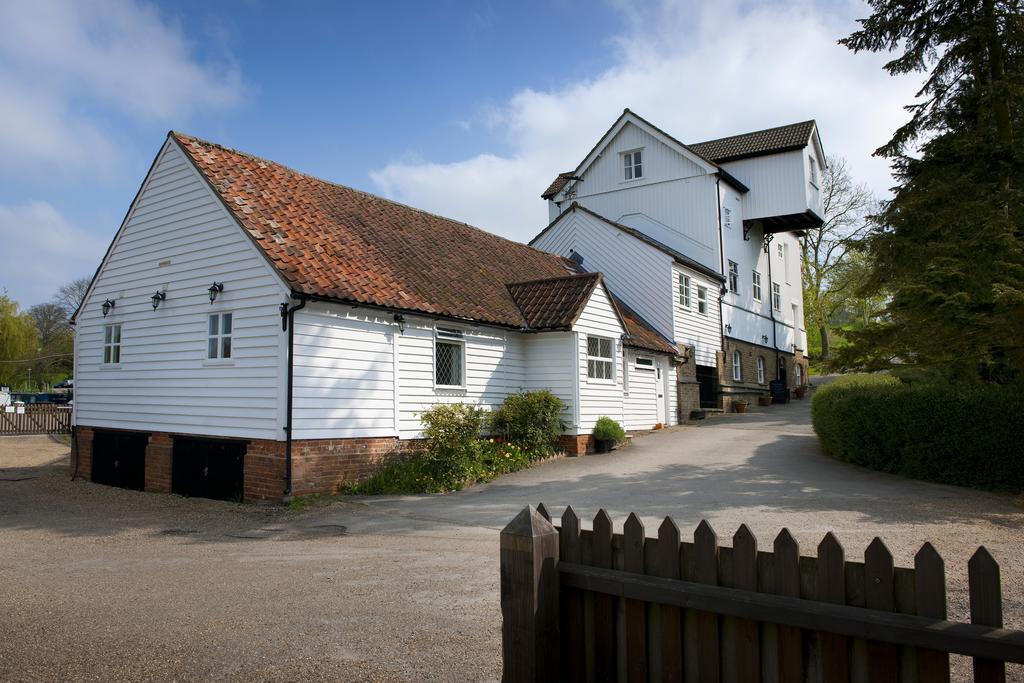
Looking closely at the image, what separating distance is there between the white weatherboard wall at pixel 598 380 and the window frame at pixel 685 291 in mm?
5980

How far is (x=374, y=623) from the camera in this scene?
571cm

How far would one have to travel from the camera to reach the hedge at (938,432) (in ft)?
37.3

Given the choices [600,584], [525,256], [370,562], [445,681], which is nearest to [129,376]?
[370,562]

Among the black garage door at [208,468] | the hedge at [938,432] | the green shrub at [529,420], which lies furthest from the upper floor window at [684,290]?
the black garage door at [208,468]

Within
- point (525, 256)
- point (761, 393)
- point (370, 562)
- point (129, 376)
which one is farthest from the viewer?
point (761, 393)

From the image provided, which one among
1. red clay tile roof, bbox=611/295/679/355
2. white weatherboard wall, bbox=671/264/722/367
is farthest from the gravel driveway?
white weatherboard wall, bbox=671/264/722/367

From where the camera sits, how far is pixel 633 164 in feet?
94.8

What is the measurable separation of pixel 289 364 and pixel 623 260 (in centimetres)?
1552

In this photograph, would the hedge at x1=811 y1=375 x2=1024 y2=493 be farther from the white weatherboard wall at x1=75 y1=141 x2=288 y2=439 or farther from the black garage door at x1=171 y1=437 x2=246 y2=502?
the black garage door at x1=171 y1=437 x2=246 y2=502

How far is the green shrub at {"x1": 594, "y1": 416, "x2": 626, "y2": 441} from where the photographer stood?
714 inches

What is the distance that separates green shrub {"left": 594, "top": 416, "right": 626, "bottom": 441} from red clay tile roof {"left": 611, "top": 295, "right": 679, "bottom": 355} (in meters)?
2.88

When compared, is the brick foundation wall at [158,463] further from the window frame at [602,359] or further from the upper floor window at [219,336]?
the window frame at [602,359]

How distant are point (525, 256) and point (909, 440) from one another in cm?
1322

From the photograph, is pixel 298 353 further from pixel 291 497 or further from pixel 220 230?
pixel 220 230
